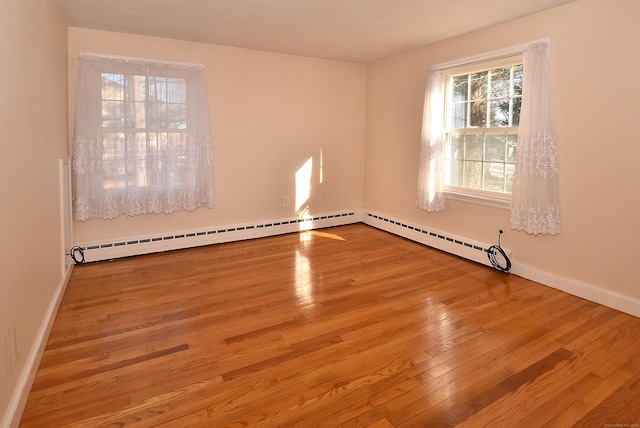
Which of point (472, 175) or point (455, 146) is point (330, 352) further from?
point (455, 146)

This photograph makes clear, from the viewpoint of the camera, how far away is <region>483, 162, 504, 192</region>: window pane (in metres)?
3.72

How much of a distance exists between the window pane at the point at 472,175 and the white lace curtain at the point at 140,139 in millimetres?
2864

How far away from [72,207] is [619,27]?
16.0 ft

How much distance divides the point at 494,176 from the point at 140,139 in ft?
12.0

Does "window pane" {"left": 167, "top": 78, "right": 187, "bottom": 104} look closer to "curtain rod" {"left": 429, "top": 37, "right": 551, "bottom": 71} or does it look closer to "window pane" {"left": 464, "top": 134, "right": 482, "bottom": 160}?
Answer: "curtain rod" {"left": 429, "top": 37, "right": 551, "bottom": 71}

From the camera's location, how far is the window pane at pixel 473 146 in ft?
12.9

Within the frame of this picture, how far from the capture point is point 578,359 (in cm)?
220

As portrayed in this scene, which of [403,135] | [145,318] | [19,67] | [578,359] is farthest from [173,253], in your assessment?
[578,359]

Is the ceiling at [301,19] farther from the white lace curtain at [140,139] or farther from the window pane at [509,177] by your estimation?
the window pane at [509,177]

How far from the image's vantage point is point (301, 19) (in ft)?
11.3

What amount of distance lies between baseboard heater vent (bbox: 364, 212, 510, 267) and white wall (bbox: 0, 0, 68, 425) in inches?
145

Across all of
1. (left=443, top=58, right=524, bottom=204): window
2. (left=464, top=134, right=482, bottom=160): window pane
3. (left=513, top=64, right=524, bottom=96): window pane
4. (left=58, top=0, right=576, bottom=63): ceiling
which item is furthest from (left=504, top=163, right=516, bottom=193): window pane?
(left=58, top=0, right=576, bottom=63): ceiling

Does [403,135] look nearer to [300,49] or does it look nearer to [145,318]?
[300,49]

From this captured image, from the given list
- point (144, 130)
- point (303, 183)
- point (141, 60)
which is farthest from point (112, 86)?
point (303, 183)
